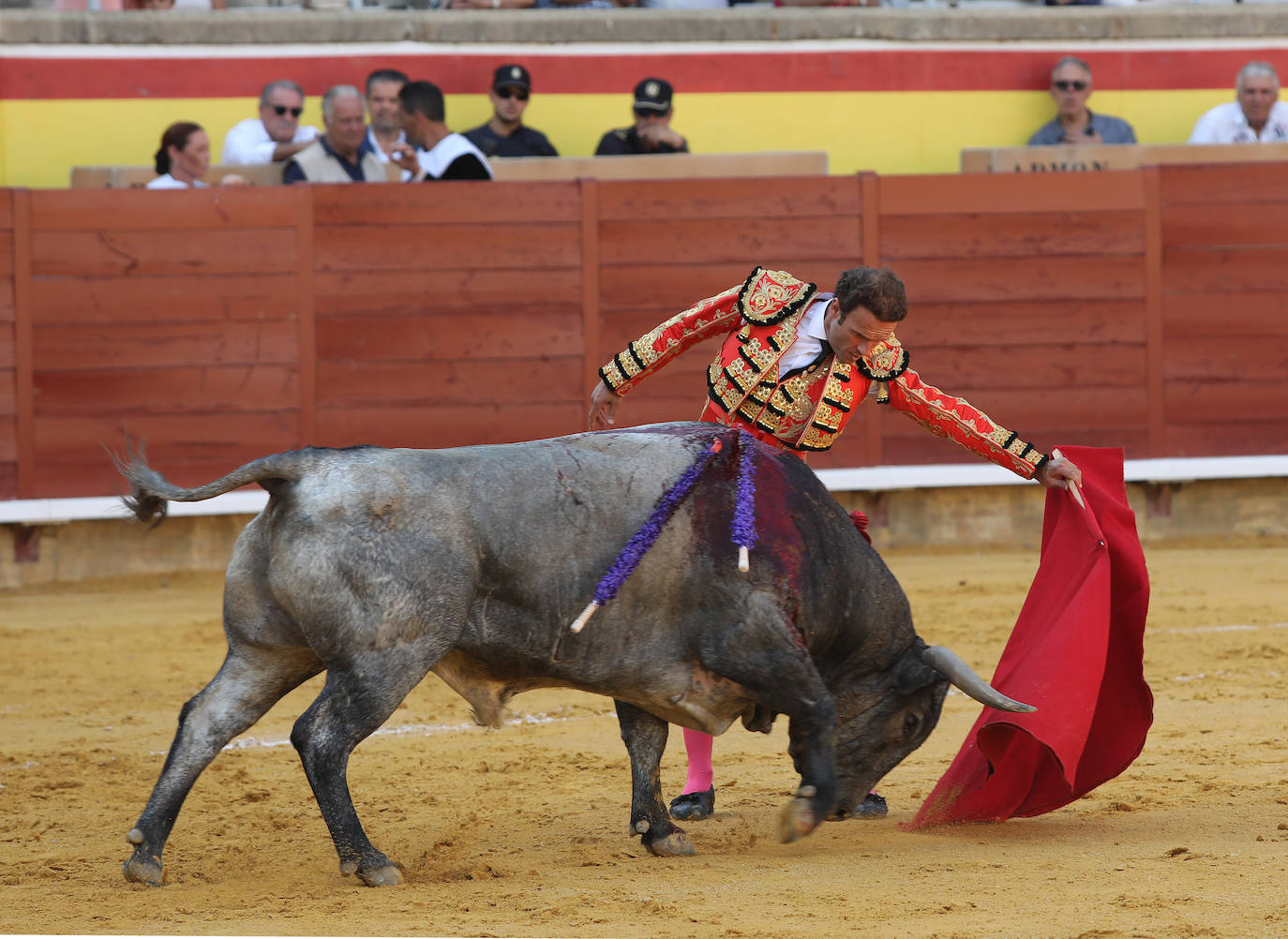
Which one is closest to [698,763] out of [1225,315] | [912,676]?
[912,676]

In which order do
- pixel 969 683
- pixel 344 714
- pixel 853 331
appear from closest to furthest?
pixel 344 714 → pixel 969 683 → pixel 853 331

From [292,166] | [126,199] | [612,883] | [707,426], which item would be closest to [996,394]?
[292,166]

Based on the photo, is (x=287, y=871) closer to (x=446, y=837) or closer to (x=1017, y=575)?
(x=446, y=837)

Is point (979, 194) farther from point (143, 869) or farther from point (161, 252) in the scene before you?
point (143, 869)

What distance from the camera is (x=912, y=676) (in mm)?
3422

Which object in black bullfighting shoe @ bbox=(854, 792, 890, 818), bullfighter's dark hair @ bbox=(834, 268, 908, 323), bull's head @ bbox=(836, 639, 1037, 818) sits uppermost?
bullfighter's dark hair @ bbox=(834, 268, 908, 323)

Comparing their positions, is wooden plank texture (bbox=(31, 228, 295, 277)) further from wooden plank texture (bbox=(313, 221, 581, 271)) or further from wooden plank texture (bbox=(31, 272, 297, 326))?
wooden plank texture (bbox=(313, 221, 581, 271))

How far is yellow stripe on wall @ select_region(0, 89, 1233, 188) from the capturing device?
7.86m

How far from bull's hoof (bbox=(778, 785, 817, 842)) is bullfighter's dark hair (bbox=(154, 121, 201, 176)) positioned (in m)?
4.92

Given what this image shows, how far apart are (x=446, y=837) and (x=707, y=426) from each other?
40.5 inches

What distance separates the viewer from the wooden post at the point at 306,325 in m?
7.18

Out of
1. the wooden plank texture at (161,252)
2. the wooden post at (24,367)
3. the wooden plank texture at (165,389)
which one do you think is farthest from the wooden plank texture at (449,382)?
the wooden post at (24,367)

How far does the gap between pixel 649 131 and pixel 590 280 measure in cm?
79

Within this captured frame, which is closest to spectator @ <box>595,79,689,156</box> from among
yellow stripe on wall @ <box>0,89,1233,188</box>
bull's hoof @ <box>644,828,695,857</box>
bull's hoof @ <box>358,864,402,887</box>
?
yellow stripe on wall @ <box>0,89,1233,188</box>
